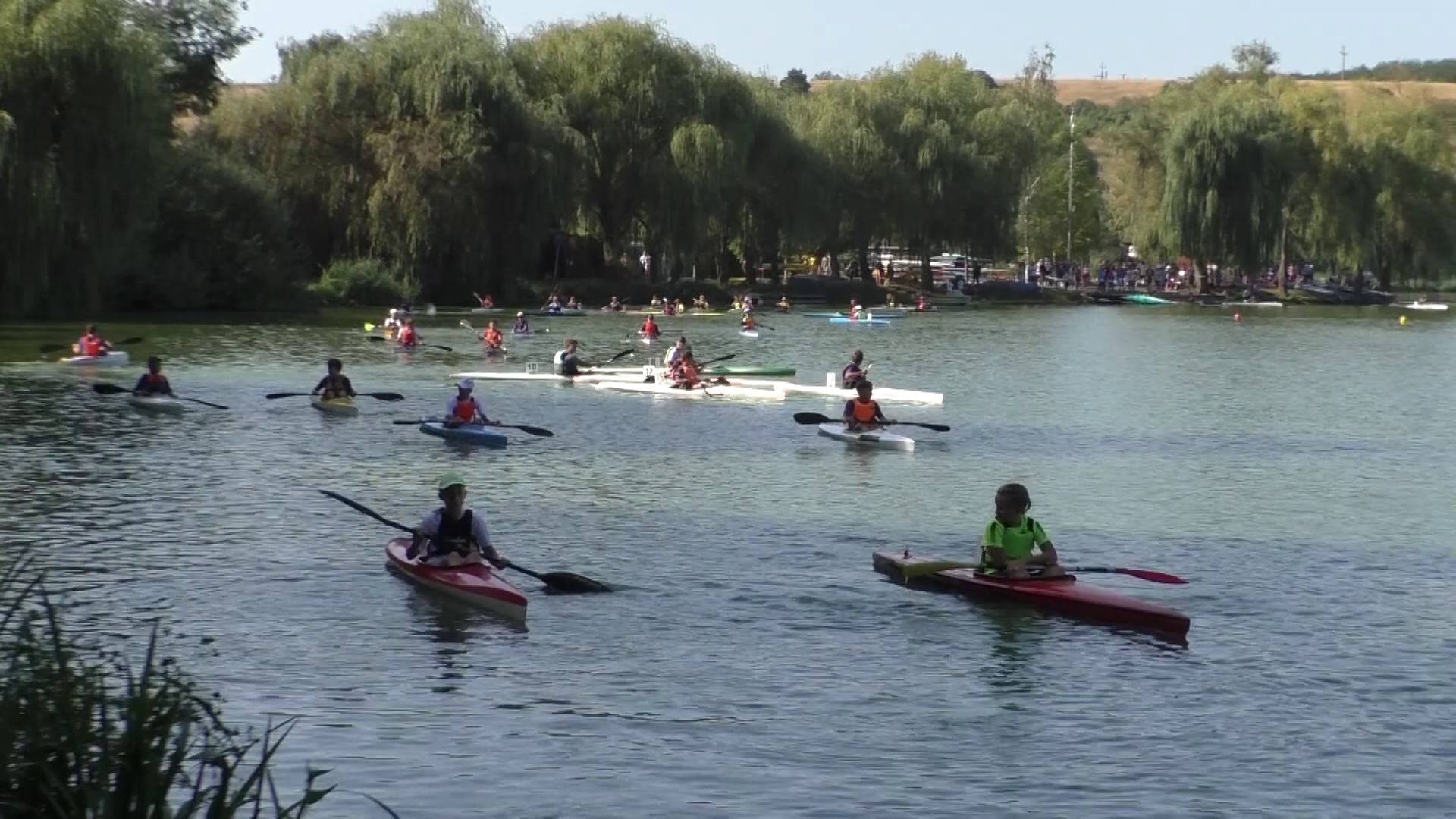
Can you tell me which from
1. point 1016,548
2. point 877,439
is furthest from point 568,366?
point 1016,548

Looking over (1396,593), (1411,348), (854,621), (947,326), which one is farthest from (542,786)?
(947,326)

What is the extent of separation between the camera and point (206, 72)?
2655 inches

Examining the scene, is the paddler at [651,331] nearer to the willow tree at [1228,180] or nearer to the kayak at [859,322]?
the kayak at [859,322]

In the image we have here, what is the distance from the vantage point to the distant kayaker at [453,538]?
50.8 feet

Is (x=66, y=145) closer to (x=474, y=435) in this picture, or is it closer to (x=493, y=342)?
(x=493, y=342)

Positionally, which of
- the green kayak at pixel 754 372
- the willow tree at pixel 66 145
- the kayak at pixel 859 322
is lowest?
the green kayak at pixel 754 372

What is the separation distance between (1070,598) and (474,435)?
43.0ft

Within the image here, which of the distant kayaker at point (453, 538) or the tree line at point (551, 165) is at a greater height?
the tree line at point (551, 165)

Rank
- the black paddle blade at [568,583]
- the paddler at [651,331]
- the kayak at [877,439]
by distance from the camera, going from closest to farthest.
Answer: the black paddle blade at [568,583], the kayak at [877,439], the paddler at [651,331]

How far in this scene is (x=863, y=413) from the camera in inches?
1078

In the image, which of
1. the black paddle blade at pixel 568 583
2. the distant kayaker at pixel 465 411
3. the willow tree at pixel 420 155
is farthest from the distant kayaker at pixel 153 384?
the willow tree at pixel 420 155

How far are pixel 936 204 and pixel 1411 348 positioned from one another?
29.2 metres

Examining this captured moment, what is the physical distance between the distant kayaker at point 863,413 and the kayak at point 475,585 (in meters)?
12.1

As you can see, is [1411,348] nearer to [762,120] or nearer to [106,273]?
[762,120]
